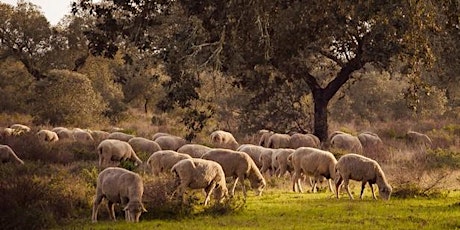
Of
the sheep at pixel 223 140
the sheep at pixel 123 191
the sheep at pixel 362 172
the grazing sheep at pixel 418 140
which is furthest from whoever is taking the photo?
the grazing sheep at pixel 418 140

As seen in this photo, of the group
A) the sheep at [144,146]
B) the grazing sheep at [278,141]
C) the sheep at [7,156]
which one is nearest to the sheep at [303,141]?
the grazing sheep at [278,141]

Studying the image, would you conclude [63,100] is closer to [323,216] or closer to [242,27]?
[242,27]

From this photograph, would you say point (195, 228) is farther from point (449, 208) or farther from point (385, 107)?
point (385, 107)

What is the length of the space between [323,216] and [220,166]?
9.90 feet

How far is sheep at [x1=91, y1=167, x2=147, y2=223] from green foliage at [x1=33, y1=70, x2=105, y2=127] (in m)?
28.6

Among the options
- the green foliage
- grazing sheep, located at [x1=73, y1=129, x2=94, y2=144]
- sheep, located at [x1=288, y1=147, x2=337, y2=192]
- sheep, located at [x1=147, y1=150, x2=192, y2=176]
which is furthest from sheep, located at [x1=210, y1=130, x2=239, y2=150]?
the green foliage

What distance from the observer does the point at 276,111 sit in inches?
1468

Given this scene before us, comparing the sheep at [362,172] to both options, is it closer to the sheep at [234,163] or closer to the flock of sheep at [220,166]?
the flock of sheep at [220,166]

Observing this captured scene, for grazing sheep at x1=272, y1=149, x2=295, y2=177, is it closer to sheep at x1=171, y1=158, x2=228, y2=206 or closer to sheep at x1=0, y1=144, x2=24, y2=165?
sheep at x1=171, y1=158, x2=228, y2=206

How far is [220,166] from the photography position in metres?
15.8

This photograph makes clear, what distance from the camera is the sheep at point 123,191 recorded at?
505 inches

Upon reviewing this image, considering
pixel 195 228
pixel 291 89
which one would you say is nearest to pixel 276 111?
pixel 291 89

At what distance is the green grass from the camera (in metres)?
12.9

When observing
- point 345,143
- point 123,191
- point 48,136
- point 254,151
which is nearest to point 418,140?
point 345,143
